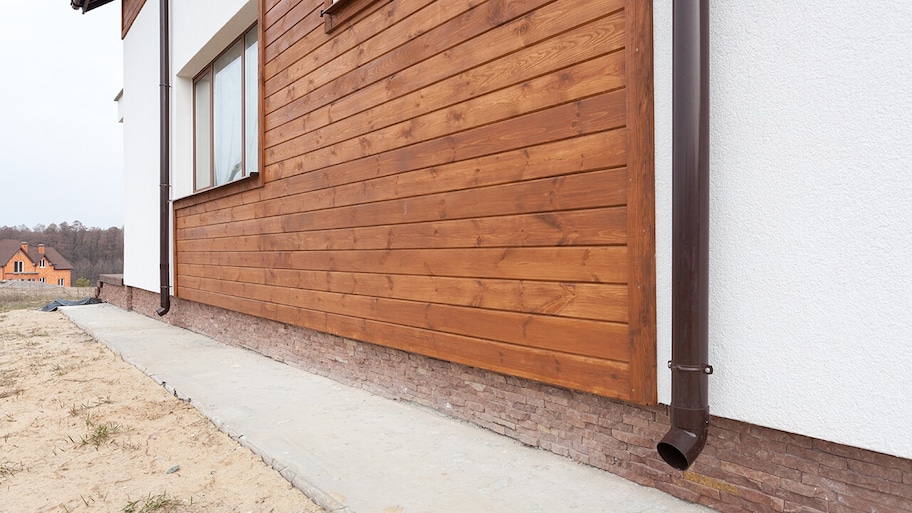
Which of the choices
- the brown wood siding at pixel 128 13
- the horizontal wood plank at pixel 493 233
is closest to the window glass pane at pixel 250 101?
the horizontal wood plank at pixel 493 233

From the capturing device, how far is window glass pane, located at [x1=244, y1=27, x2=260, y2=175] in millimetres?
5708

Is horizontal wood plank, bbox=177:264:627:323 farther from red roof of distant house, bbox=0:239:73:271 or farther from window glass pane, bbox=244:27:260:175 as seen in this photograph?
red roof of distant house, bbox=0:239:73:271

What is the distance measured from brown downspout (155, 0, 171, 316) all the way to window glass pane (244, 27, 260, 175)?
7.95 ft

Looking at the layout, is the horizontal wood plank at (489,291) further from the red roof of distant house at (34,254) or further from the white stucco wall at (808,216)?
the red roof of distant house at (34,254)

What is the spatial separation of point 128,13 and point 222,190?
22.1ft

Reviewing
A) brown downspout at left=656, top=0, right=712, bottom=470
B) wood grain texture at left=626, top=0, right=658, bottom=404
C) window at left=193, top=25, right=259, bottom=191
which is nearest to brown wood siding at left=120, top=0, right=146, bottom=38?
window at left=193, top=25, right=259, bottom=191

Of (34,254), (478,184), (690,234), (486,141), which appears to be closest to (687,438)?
(690,234)

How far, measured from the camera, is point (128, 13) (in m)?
10.0

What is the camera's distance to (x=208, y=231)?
253 inches

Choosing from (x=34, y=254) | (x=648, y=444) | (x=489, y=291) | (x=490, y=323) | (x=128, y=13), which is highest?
(x=128, y=13)

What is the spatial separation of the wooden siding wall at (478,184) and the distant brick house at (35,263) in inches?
2278

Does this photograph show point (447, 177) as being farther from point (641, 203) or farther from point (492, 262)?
point (641, 203)

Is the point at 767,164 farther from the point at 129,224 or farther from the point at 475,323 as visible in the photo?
the point at 129,224

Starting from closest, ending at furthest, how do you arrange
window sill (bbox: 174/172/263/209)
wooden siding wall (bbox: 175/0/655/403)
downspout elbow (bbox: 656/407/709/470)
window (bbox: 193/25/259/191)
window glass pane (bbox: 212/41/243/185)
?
downspout elbow (bbox: 656/407/709/470) < wooden siding wall (bbox: 175/0/655/403) < window sill (bbox: 174/172/263/209) < window (bbox: 193/25/259/191) < window glass pane (bbox: 212/41/243/185)
